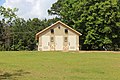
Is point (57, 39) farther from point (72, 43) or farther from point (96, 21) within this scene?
point (96, 21)

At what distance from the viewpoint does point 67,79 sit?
568 inches

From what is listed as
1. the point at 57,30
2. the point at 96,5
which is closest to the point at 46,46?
the point at 57,30

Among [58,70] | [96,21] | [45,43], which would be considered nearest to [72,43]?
[45,43]

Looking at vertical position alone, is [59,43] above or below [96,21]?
below

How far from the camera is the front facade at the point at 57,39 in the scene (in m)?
59.6

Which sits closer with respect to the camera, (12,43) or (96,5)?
(96,5)

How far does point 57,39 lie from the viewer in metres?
59.9

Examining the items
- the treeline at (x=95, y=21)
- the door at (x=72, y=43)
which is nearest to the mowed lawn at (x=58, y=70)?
the treeline at (x=95, y=21)

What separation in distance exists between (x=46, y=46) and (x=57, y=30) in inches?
144

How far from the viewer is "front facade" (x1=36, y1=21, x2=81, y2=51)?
59594 mm

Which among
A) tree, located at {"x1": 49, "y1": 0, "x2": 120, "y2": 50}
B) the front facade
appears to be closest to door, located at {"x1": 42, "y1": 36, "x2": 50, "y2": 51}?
the front facade

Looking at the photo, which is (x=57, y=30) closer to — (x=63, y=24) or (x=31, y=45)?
Result: (x=63, y=24)

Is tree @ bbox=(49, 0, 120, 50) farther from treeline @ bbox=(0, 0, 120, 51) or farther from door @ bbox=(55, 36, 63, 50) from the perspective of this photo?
door @ bbox=(55, 36, 63, 50)

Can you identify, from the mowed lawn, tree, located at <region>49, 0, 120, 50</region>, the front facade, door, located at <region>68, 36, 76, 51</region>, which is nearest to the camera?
the mowed lawn
